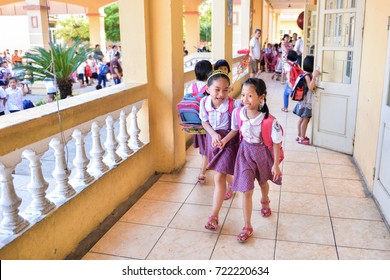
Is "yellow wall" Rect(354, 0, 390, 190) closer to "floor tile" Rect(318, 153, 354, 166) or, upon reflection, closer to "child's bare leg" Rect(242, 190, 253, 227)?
"floor tile" Rect(318, 153, 354, 166)

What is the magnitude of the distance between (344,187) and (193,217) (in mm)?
1550

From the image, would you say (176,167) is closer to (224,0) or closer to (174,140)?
(174,140)

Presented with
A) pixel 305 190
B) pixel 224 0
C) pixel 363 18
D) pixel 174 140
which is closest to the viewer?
pixel 305 190

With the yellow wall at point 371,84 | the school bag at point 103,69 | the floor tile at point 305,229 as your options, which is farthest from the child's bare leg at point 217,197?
the school bag at point 103,69

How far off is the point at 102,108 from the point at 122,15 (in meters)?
1.08

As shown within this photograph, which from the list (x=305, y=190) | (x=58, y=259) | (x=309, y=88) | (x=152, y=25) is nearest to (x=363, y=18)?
(x=309, y=88)


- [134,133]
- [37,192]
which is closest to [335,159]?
[134,133]

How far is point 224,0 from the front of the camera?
21.4ft

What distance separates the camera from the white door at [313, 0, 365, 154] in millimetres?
4395

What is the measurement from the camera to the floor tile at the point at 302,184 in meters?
3.66

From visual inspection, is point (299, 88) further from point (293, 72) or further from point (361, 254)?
point (361, 254)

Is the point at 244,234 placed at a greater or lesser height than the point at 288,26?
lesser

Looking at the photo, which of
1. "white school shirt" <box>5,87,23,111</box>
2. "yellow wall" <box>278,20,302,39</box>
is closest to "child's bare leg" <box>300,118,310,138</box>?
"white school shirt" <box>5,87,23,111</box>

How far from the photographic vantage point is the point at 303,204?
3.36 metres
